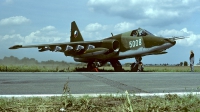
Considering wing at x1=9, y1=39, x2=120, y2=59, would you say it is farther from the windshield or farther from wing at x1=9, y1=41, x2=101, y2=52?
the windshield

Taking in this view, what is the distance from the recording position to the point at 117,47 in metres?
20.6

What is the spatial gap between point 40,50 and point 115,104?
20745 millimetres

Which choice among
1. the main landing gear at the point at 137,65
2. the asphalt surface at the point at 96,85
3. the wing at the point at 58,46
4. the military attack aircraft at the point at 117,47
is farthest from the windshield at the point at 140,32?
the asphalt surface at the point at 96,85

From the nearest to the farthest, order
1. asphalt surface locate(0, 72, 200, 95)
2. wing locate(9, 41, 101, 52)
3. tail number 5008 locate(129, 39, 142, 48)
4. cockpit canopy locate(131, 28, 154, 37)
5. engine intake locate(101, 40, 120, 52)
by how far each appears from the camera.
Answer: asphalt surface locate(0, 72, 200, 95) < tail number 5008 locate(129, 39, 142, 48) < cockpit canopy locate(131, 28, 154, 37) < engine intake locate(101, 40, 120, 52) < wing locate(9, 41, 101, 52)

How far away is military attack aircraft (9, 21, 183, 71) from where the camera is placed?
1828 cm

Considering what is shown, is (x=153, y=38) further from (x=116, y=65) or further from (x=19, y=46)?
(x=19, y=46)

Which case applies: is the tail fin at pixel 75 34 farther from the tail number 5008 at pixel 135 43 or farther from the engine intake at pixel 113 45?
the tail number 5008 at pixel 135 43

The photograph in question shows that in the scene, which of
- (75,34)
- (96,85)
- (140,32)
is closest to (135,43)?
(140,32)

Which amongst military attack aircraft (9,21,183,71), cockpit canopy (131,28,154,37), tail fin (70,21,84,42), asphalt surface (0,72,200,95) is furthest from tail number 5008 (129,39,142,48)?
asphalt surface (0,72,200,95)

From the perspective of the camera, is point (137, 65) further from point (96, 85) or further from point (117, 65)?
point (96, 85)

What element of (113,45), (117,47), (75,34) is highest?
(75,34)

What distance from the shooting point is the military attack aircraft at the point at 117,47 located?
60.0ft

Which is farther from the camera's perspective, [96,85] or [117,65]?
[117,65]

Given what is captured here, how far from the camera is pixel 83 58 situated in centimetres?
2319
